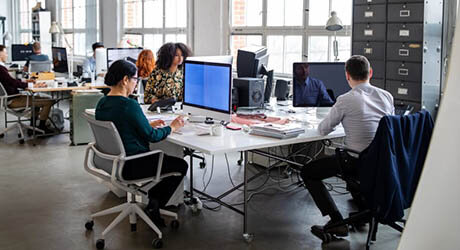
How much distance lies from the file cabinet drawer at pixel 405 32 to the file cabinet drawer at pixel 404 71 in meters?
0.20

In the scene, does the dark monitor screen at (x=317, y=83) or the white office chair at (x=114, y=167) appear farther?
the dark monitor screen at (x=317, y=83)

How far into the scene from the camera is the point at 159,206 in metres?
3.49

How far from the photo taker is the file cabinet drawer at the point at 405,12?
421cm

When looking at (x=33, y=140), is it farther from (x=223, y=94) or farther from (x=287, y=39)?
(x=223, y=94)

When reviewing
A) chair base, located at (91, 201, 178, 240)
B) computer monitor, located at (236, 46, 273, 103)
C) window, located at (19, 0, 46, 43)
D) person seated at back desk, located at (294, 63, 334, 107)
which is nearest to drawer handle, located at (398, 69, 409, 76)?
person seated at back desk, located at (294, 63, 334, 107)

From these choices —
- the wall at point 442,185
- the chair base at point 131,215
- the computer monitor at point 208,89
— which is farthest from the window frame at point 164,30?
the wall at point 442,185

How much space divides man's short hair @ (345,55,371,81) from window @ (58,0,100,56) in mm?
8605

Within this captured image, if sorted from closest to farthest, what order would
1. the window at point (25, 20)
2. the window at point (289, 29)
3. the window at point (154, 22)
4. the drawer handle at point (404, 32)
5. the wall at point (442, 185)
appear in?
the wall at point (442, 185) < the drawer handle at point (404, 32) < the window at point (289, 29) < the window at point (154, 22) < the window at point (25, 20)

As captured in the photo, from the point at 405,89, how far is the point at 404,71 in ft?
0.48

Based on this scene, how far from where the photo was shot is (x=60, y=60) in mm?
7465

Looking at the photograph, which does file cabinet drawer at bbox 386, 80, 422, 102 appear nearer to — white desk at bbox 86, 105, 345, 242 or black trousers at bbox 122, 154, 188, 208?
white desk at bbox 86, 105, 345, 242

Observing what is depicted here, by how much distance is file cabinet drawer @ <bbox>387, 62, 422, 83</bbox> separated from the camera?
14.0 feet

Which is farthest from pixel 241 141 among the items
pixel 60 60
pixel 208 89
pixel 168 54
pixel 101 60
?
pixel 60 60

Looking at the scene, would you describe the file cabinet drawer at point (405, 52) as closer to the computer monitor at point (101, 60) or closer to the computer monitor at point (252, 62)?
the computer monitor at point (252, 62)
